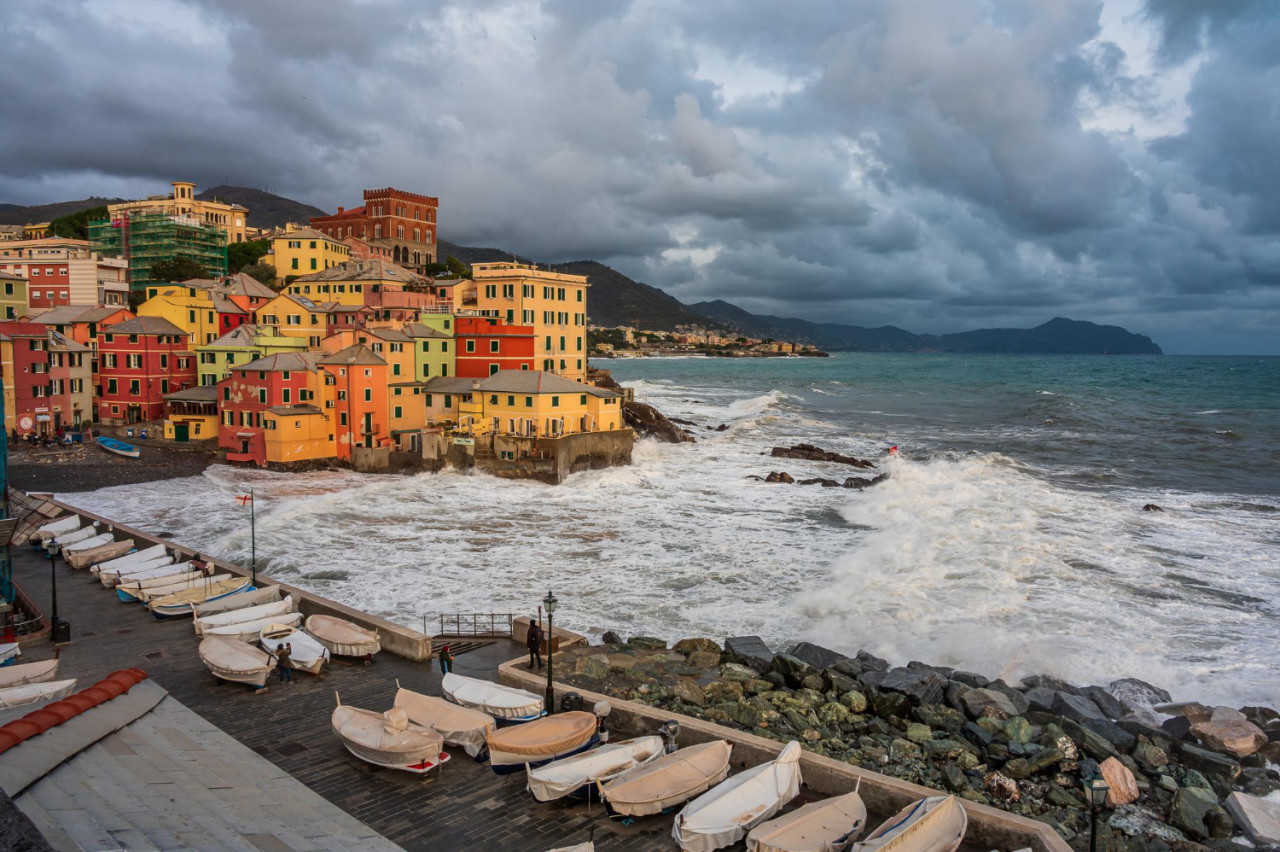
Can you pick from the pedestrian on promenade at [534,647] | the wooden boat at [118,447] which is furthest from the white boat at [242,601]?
the wooden boat at [118,447]

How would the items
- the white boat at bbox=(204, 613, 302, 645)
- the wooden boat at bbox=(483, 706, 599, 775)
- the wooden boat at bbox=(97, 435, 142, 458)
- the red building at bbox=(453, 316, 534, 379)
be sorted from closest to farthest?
the wooden boat at bbox=(483, 706, 599, 775) < the white boat at bbox=(204, 613, 302, 645) < the wooden boat at bbox=(97, 435, 142, 458) < the red building at bbox=(453, 316, 534, 379)

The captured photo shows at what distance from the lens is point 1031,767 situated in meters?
13.7

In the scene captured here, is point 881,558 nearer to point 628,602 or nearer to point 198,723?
Answer: point 628,602

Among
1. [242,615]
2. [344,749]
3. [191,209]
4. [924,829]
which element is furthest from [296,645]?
[191,209]

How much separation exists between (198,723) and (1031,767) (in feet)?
46.0

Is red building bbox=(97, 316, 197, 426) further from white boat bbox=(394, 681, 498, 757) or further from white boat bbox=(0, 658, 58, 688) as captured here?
white boat bbox=(394, 681, 498, 757)

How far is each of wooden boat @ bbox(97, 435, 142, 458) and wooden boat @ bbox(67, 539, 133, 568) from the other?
26.3m

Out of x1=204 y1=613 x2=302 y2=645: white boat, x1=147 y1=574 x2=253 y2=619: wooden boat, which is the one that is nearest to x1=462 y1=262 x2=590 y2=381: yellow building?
x1=147 y1=574 x2=253 y2=619: wooden boat

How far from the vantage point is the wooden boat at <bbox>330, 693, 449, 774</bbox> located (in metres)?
12.3

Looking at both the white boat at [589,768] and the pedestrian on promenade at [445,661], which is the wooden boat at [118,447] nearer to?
the pedestrian on promenade at [445,661]

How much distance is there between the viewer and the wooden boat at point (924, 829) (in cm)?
1002

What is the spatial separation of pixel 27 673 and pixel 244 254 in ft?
304

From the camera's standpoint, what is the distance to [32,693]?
13.6 meters

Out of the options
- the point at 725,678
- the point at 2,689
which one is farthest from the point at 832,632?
the point at 2,689
